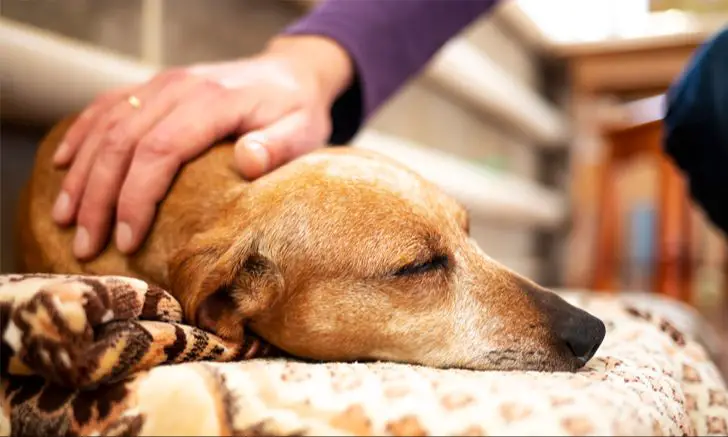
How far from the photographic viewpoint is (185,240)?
0.89m

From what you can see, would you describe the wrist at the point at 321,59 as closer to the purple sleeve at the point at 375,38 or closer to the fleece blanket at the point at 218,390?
the purple sleeve at the point at 375,38

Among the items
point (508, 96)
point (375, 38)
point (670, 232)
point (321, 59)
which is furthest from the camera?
point (670, 232)

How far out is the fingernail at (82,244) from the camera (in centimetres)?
91

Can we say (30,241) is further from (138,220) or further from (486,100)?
(486,100)

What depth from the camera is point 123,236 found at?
0.90 m

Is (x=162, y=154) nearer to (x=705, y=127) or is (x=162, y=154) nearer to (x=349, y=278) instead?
(x=349, y=278)

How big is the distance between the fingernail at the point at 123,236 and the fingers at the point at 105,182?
0.03 metres

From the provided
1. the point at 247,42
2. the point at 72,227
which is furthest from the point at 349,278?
the point at 247,42

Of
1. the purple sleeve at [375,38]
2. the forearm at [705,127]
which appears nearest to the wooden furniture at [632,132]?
the forearm at [705,127]

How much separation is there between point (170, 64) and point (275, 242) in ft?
2.71

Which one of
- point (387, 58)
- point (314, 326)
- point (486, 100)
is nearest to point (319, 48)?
point (387, 58)

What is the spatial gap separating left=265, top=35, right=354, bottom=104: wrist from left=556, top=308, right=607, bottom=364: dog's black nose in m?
0.56

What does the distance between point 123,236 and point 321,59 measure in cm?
47

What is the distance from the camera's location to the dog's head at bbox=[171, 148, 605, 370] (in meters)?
0.80
